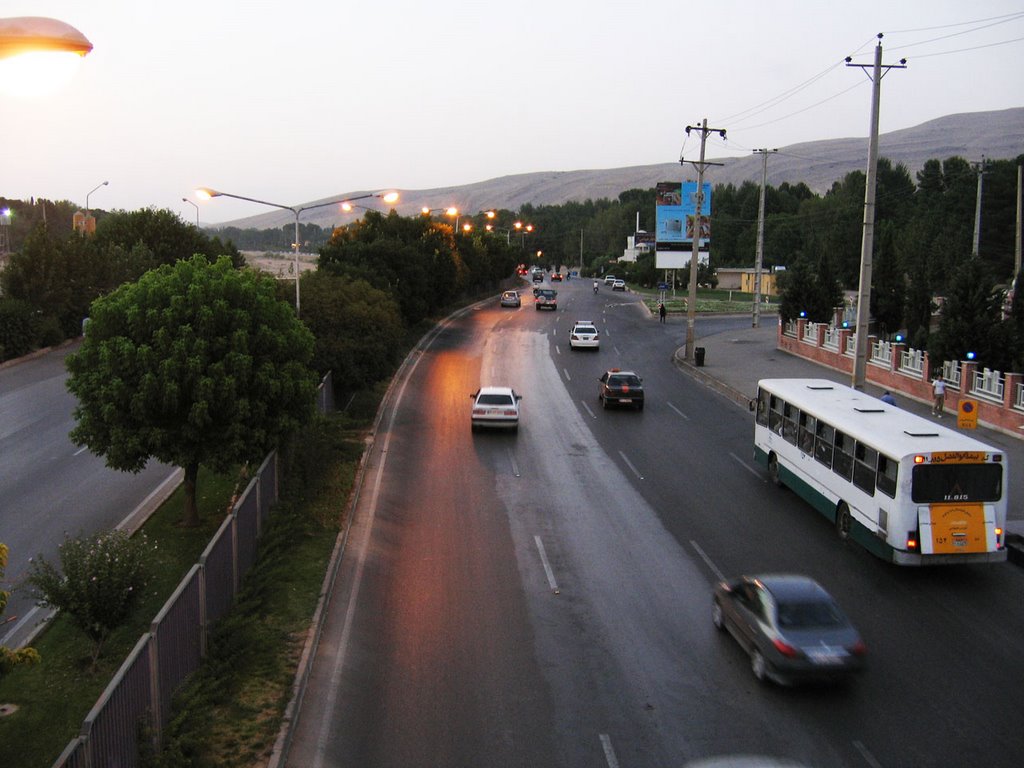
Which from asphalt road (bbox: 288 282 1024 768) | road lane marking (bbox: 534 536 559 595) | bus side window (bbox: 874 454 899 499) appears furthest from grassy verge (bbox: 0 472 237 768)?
bus side window (bbox: 874 454 899 499)

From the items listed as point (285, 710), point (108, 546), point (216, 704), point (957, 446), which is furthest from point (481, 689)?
point (957, 446)

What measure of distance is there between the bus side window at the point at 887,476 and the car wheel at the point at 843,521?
1668mm

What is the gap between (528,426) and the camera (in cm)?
3284

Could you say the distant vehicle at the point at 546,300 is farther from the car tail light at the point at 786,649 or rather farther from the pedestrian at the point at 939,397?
the car tail light at the point at 786,649

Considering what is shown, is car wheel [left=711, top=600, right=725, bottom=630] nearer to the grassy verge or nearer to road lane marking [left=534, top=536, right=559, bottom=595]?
road lane marking [left=534, top=536, right=559, bottom=595]

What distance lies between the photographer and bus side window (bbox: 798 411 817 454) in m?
21.9

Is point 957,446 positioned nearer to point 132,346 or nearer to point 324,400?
point 132,346

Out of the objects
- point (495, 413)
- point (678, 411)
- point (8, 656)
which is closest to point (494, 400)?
point (495, 413)

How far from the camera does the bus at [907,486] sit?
56.6 feet

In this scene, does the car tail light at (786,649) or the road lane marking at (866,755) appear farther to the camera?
the car tail light at (786,649)

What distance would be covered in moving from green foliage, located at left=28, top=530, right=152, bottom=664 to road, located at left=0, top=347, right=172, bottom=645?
46.9 inches

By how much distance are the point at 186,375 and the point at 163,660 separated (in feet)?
29.0

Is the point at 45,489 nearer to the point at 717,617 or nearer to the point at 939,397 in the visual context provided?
the point at 717,617

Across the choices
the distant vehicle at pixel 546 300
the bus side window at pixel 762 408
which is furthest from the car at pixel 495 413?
the distant vehicle at pixel 546 300
